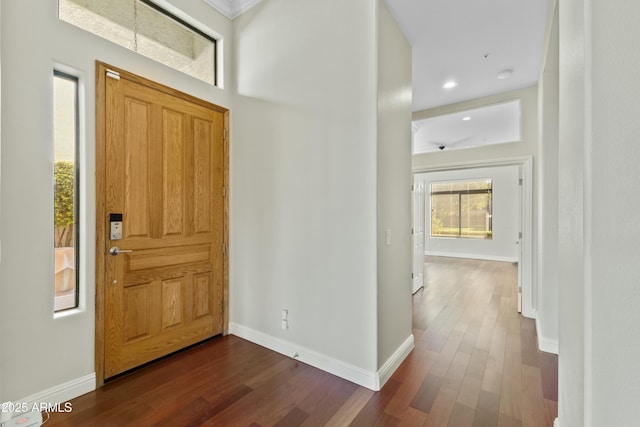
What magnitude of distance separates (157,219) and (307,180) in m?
1.36

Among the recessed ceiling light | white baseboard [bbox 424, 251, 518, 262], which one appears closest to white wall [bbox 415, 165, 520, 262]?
white baseboard [bbox 424, 251, 518, 262]

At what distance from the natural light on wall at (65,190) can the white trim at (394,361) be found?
232 centimetres

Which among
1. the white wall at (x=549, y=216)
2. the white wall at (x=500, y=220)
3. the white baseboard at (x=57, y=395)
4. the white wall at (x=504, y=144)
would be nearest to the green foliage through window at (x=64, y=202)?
the white baseboard at (x=57, y=395)

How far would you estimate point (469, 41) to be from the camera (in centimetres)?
280

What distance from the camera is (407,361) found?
2451 mm

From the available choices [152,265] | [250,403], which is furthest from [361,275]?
[152,265]

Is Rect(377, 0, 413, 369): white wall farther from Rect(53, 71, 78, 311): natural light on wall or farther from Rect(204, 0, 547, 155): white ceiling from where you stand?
Rect(53, 71, 78, 311): natural light on wall

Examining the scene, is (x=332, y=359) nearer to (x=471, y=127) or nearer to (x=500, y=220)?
(x=471, y=127)

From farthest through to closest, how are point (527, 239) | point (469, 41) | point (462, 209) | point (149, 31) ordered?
point (462, 209), point (527, 239), point (469, 41), point (149, 31)

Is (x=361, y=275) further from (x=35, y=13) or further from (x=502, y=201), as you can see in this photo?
(x=502, y=201)

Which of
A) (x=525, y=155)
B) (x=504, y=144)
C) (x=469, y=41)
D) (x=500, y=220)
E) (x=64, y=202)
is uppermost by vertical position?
(x=469, y=41)

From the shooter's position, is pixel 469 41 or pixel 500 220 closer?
pixel 469 41

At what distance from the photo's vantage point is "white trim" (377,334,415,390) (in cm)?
208

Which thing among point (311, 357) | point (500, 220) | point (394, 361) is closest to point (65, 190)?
point (311, 357)
